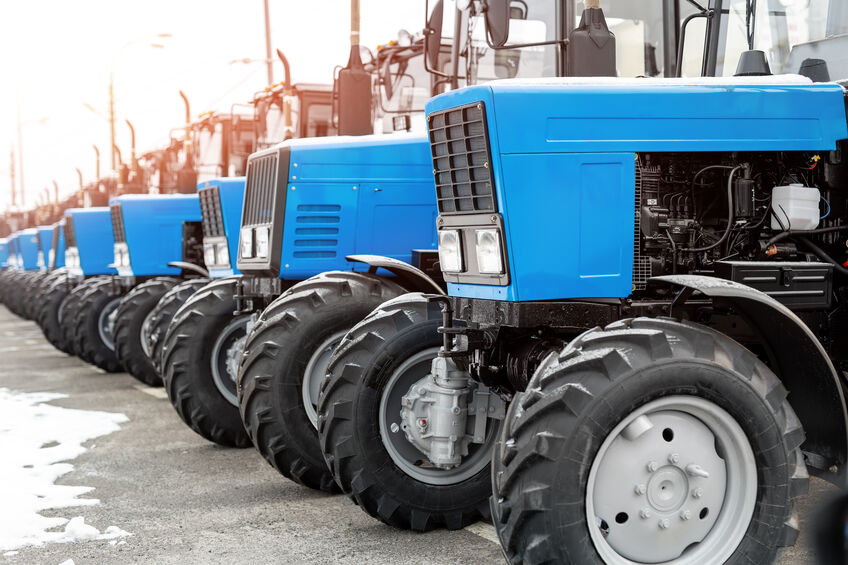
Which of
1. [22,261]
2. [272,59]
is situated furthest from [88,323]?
[22,261]

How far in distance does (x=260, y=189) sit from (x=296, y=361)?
5.50 feet

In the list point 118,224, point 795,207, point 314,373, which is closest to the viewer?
point 795,207

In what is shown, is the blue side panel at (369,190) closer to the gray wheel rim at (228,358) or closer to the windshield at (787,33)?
the gray wheel rim at (228,358)

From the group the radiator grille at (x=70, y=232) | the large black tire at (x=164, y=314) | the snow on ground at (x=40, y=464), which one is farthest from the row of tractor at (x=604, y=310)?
the radiator grille at (x=70, y=232)

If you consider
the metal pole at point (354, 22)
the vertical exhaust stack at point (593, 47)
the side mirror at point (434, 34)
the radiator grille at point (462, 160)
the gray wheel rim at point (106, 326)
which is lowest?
the gray wheel rim at point (106, 326)

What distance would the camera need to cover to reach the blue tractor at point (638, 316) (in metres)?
3.43

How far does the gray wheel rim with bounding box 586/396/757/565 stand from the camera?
11.4ft

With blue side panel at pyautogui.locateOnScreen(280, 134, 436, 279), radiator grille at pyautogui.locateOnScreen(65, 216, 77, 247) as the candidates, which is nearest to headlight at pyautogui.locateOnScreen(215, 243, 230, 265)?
blue side panel at pyautogui.locateOnScreen(280, 134, 436, 279)

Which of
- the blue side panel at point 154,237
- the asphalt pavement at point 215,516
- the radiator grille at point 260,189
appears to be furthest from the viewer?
the blue side panel at point 154,237

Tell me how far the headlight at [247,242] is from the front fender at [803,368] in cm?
359

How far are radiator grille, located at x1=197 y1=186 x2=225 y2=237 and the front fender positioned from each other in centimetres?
546

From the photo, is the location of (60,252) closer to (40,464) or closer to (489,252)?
(40,464)

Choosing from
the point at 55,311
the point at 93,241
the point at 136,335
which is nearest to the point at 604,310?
the point at 136,335

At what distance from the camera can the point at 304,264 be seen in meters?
6.65
